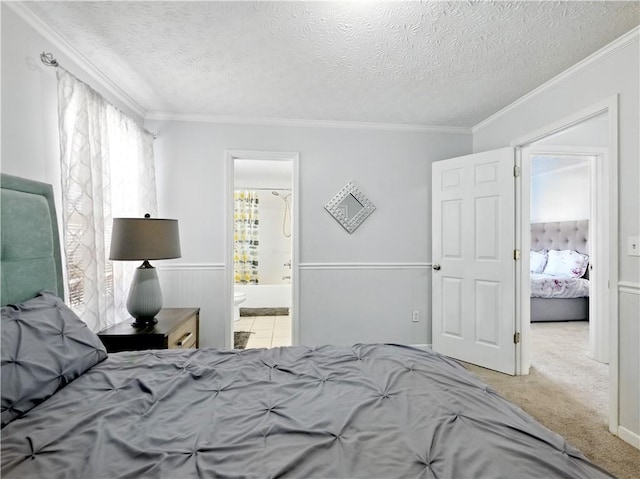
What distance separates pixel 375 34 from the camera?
1760 millimetres

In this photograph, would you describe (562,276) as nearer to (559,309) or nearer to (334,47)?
(559,309)

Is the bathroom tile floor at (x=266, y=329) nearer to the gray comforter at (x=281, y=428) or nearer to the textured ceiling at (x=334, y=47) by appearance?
the gray comforter at (x=281, y=428)

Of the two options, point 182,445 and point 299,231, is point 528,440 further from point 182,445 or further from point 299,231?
point 299,231

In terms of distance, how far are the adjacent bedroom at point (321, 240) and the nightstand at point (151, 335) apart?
3 cm

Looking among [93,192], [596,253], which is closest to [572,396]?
[596,253]

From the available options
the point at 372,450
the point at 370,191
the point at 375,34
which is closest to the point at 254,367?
the point at 372,450

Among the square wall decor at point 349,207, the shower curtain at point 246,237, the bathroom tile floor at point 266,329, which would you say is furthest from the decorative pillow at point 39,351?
the shower curtain at point 246,237

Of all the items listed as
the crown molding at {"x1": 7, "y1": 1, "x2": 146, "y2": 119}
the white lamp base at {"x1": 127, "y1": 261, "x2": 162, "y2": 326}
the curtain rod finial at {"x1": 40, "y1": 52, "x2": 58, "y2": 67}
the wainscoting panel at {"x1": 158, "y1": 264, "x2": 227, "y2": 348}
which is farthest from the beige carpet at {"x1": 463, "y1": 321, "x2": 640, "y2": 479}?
the crown molding at {"x1": 7, "y1": 1, "x2": 146, "y2": 119}

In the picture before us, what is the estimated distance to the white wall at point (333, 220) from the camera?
9.86 feet

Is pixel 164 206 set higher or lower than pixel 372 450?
higher

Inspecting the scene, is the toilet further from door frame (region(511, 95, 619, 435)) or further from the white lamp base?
door frame (region(511, 95, 619, 435))

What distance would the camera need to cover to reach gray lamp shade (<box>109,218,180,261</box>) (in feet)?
6.41

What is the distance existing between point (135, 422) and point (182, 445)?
8.1 inches

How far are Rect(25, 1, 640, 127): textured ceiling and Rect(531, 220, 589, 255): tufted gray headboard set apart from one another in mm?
3694
